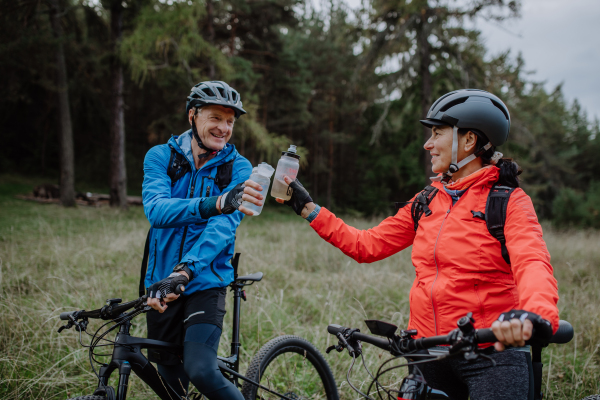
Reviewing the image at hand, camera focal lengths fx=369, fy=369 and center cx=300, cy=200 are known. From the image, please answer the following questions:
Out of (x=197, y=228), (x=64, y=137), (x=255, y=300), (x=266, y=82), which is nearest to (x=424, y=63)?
(x=266, y=82)

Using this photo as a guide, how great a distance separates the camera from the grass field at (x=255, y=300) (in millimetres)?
3348

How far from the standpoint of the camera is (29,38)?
12500mm

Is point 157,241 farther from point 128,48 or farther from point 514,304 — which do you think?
point 128,48

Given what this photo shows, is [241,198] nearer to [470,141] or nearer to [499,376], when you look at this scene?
[470,141]

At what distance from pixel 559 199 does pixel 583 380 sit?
27796mm

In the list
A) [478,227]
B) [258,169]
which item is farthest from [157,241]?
[478,227]

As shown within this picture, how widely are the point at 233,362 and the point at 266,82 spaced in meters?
21.9

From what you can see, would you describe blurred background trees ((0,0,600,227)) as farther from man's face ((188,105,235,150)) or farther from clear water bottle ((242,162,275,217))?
clear water bottle ((242,162,275,217))

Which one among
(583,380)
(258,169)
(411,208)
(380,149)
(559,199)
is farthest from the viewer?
(380,149)

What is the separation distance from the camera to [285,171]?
219 centimetres

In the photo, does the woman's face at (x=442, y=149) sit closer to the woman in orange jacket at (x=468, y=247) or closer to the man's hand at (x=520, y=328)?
the woman in orange jacket at (x=468, y=247)

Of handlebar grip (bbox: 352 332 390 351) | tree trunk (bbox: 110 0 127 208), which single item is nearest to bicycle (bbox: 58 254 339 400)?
handlebar grip (bbox: 352 332 390 351)

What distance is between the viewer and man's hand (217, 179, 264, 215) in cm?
196

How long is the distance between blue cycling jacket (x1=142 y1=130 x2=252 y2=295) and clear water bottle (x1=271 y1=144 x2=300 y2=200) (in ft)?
1.16
